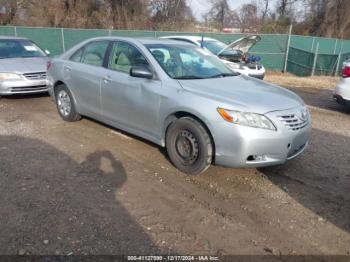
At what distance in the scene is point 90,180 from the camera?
411 cm

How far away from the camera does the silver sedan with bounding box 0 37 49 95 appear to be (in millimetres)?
7645

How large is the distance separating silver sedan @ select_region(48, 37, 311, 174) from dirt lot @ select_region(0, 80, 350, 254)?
358 millimetres

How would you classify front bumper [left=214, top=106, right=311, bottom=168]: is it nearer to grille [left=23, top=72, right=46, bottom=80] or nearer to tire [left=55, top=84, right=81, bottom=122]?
tire [left=55, top=84, right=81, bottom=122]

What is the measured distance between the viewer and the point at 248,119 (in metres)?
3.80

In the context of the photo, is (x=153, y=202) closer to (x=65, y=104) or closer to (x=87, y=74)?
(x=87, y=74)

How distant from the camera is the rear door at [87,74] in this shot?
5.43 m

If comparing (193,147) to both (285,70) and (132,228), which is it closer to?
(132,228)

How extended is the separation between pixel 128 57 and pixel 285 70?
564 inches

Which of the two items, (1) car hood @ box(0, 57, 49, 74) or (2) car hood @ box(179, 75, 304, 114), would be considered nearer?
(2) car hood @ box(179, 75, 304, 114)

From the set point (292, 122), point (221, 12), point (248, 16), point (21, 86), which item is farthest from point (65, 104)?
point (221, 12)

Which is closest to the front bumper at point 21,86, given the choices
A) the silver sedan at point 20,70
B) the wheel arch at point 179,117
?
the silver sedan at point 20,70

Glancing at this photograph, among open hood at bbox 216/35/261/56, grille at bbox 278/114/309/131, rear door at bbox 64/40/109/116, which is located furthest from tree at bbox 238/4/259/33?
grille at bbox 278/114/309/131

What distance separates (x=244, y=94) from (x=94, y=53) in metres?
2.75

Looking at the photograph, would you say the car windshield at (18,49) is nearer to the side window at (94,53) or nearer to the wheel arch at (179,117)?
the side window at (94,53)
